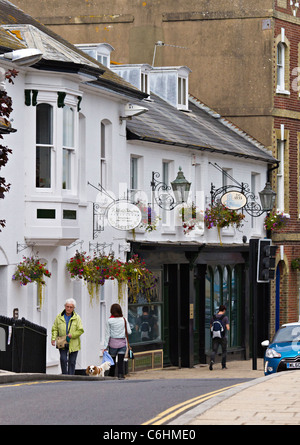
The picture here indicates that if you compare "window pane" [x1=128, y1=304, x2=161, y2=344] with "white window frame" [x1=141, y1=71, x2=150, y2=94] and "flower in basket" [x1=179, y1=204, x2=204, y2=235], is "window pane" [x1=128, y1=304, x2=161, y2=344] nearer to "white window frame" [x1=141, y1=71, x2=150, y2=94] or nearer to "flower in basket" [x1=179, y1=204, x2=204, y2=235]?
"flower in basket" [x1=179, y1=204, x2=204, y2=235]

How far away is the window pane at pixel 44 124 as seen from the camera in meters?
25.3

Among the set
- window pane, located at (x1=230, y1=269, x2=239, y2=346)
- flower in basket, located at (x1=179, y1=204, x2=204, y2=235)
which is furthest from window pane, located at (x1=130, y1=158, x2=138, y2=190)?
window pane, located at (x1=230, y1=269, x2=239, y2=346)

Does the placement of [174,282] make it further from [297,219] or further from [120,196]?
[297,219]

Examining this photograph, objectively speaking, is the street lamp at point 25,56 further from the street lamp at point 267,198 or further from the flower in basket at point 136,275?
the street lamp at point 267,198

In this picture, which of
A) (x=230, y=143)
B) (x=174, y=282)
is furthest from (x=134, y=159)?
(x=230, y=143)

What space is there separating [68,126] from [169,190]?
23.2ft

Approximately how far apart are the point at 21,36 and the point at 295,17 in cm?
1706

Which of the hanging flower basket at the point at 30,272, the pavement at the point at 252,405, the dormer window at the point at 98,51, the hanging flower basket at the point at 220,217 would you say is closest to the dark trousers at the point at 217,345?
the hanging flower basket at the point at 220,217

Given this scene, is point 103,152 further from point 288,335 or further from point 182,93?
point 182,93

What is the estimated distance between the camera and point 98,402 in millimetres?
15172

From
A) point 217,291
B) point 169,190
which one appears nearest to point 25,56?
point 169,190

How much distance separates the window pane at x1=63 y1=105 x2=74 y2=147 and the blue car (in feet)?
20.3

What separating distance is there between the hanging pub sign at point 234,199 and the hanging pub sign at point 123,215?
6.16 meters

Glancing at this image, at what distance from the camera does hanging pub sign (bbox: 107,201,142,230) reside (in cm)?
2766
